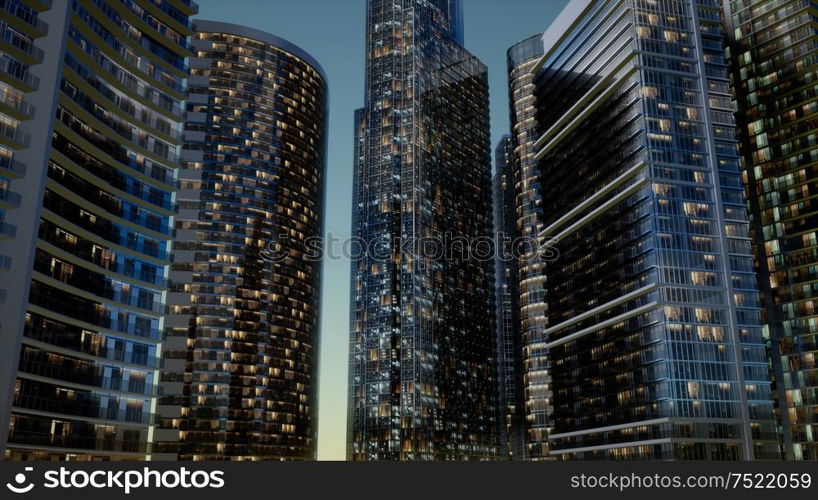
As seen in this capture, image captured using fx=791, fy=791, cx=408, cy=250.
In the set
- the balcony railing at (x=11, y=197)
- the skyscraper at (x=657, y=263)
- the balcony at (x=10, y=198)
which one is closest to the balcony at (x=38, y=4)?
the balcony at (x=10, y=198)

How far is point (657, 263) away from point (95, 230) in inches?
3941

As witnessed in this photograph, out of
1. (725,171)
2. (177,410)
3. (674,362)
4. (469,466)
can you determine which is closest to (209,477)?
(469,466)

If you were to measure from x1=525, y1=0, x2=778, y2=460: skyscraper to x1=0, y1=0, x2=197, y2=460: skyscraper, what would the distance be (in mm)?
89619

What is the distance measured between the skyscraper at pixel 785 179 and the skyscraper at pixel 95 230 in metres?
118

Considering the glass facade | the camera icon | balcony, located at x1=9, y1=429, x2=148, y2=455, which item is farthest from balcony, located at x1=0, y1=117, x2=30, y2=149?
the camera icon

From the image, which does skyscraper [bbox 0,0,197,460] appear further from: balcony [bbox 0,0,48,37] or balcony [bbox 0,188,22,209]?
balcony [bbox 0,188,22,209]

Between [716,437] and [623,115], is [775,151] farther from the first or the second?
[716,437]

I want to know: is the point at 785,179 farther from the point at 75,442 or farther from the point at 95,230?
the point at 75,442

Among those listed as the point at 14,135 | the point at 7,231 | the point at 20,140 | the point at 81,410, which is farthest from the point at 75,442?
the point at 14,135

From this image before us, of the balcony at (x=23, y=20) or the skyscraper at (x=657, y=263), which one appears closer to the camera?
the balcony at (x=23, y=20)

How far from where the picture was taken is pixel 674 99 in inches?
6363

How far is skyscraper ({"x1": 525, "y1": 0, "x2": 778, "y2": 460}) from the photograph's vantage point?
468 ft

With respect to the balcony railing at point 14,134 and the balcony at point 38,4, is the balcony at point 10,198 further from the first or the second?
the balcony at point 38,4

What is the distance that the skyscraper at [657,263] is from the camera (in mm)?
142750
